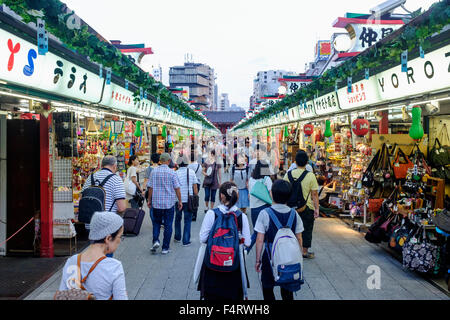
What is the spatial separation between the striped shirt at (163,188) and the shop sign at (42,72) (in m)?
1.68

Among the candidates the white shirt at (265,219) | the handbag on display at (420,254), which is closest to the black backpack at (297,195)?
the handbag on display at (420,254)

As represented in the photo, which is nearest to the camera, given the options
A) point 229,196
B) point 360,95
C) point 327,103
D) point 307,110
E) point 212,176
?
point 229,196

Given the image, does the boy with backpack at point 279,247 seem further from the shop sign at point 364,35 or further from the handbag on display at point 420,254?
the shop sign at point 364,35

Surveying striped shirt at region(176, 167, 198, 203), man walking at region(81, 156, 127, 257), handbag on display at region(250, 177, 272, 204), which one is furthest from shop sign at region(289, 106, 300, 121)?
man walking at region(81, 156, 127, 257)

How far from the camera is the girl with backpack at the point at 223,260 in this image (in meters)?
3.29

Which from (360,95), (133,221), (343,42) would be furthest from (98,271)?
(343,42)

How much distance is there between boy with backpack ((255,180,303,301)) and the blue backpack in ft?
1.10

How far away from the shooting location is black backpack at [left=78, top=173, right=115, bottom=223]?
4422mm

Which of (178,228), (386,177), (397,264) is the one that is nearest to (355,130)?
(386,177)

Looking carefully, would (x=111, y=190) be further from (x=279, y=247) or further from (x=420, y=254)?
(x=420, y=254)

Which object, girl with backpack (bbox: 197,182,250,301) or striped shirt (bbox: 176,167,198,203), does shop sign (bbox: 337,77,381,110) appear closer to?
striped shirt (bbox: 176,167,198,203)

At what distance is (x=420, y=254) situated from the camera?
5.30m

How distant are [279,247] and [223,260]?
56 cm

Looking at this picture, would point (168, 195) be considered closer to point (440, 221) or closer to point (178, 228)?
point (178, 228)
